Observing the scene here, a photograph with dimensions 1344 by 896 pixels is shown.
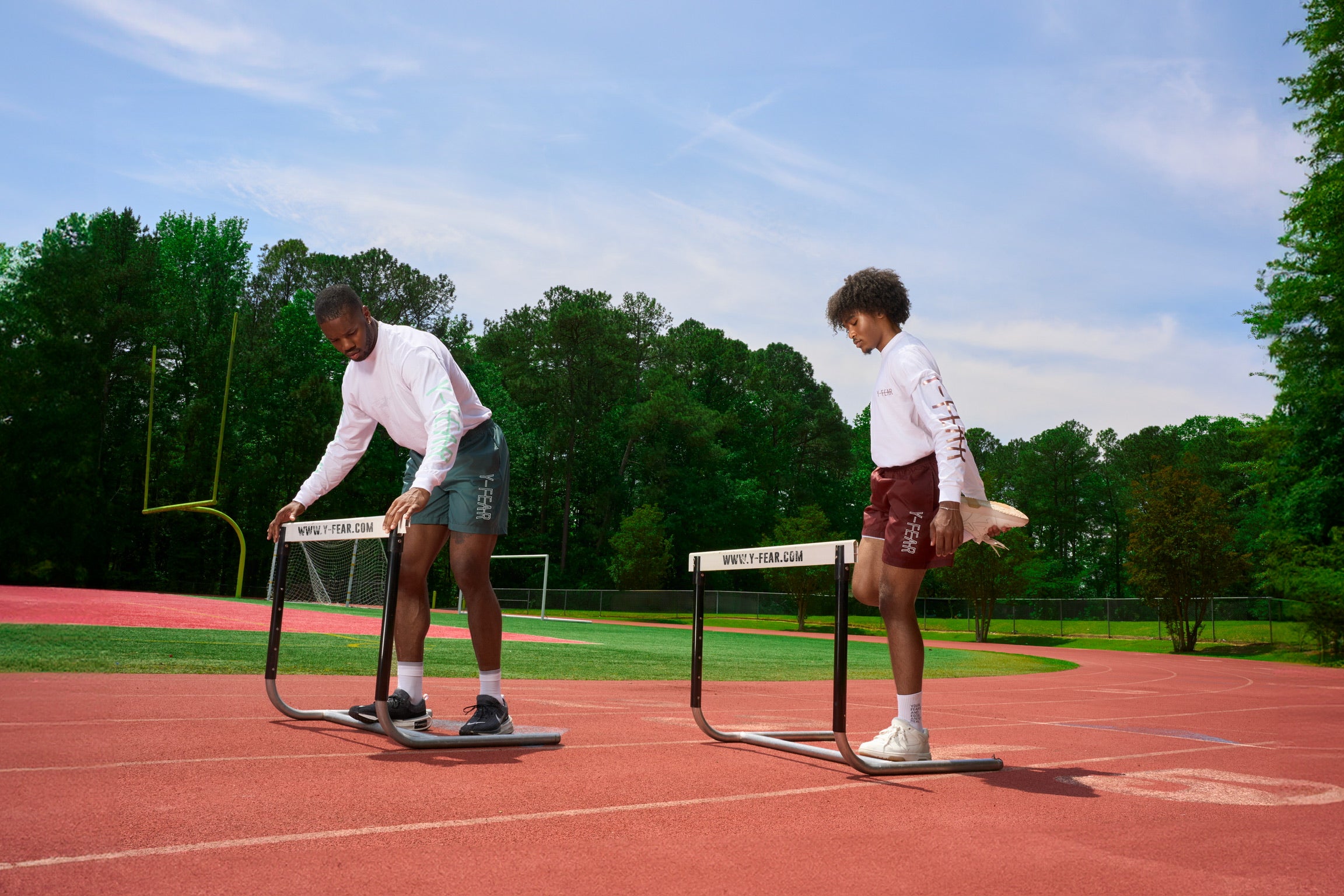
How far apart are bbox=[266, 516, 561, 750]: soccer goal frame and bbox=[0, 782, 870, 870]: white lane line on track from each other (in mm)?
1360

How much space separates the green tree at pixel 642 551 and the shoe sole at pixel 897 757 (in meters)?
50.4

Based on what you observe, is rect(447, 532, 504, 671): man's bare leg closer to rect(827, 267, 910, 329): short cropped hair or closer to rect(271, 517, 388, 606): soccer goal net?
rect(827, 267, 910, 329): short cropped hair

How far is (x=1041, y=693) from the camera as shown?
1215 centimetres

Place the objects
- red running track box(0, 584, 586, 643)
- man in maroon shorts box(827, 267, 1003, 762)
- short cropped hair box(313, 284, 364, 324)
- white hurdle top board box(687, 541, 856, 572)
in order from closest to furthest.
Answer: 1. man in maroon shorts box(827, 267, 1003, 762)
2. white hurdle top board box(687, 541, 856, 572)
3. short cropped hair box(313, 284, 364, 324)
4. red running track box(0, 584, 586, 643)

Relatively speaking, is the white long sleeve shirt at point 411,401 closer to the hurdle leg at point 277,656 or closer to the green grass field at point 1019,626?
the hurdle leg at point 277,656

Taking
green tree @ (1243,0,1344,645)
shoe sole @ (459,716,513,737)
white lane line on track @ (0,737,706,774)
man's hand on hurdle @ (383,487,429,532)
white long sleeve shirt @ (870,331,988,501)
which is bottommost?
white lane line on track @ (0,737,706,774)

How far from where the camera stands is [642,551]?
182 ft

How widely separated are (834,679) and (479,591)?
185 cm

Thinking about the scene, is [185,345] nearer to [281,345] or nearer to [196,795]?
[281,345]

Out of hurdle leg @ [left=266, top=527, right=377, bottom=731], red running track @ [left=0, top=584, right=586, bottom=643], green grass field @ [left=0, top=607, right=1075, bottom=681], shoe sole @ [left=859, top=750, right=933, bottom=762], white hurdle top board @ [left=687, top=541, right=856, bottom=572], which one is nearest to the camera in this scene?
white hurdle top board @ [left=687, top=541, right=856, bottom=572]

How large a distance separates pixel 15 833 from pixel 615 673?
959cm

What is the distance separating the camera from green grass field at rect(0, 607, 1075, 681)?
9586mm

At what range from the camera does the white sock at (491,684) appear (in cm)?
544

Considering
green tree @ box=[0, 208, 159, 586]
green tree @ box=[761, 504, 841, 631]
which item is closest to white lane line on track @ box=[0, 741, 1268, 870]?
green tree @ box=[761, 504, 841, 631]
